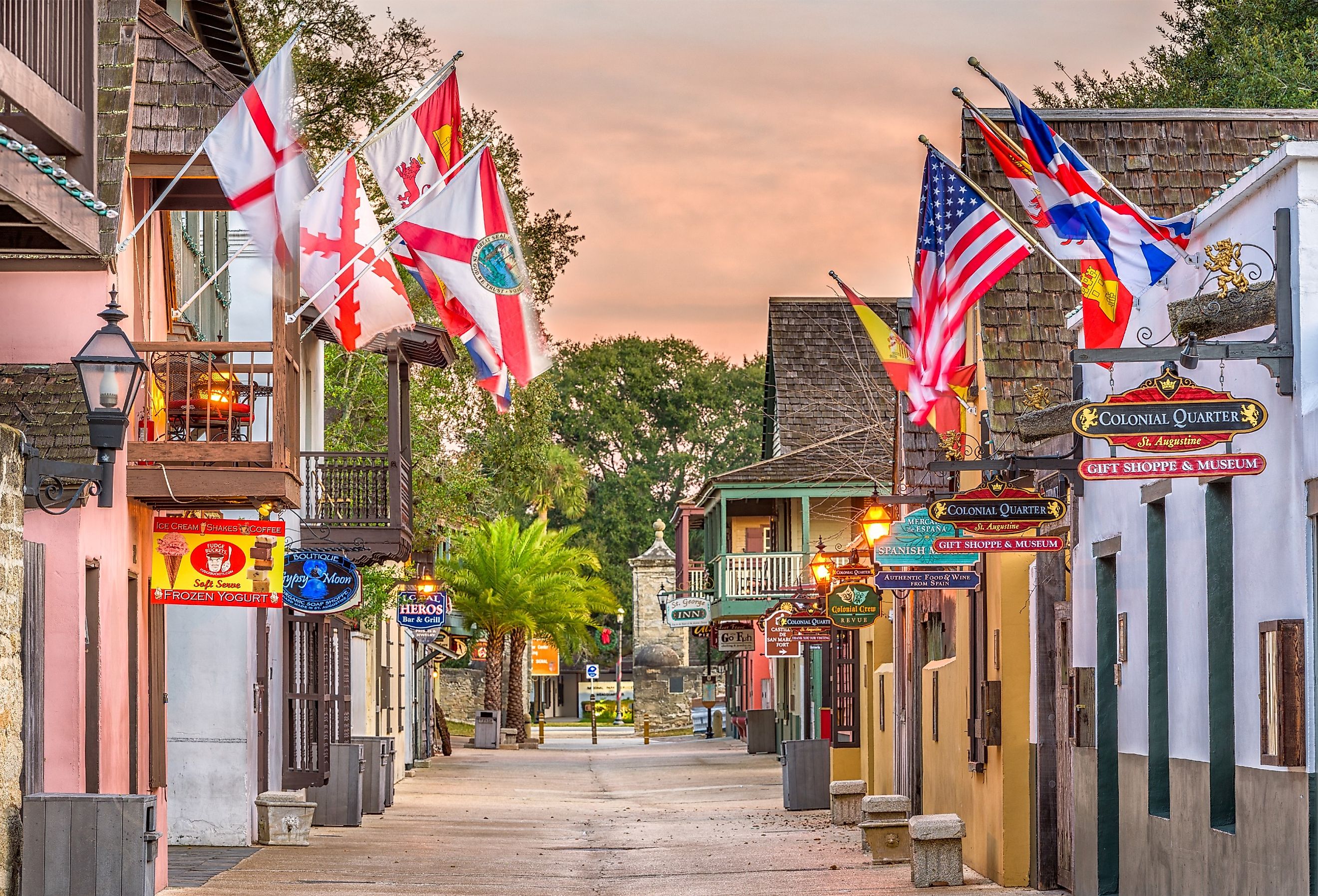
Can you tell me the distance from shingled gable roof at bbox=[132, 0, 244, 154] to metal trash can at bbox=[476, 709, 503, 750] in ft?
123

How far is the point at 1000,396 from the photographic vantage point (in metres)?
17.4

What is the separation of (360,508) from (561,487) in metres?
39.8

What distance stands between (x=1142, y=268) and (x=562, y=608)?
4393 cm

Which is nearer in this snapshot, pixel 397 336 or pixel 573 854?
pixel 573 854

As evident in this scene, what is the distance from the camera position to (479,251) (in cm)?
1573

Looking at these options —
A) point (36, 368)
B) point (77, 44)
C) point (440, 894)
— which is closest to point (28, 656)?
point (36, 368)

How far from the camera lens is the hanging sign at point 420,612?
3291 cm

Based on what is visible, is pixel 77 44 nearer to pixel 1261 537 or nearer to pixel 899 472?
pixel 1261 537

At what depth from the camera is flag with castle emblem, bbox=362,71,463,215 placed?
54.8 ft

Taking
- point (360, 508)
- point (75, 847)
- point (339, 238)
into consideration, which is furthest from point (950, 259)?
point (360, 508)

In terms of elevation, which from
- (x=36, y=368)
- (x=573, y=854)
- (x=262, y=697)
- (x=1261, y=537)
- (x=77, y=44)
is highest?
(x=77, y=44)

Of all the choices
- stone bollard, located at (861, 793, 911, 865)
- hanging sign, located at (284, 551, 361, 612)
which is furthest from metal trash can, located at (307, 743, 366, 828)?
stone bollard, located at (861, 793, 911, 865)

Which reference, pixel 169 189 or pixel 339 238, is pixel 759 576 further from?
pixel 169 189

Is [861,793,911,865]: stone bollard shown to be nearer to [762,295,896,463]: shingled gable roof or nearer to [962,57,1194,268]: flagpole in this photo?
[962,57,1194,268]: flagpole
